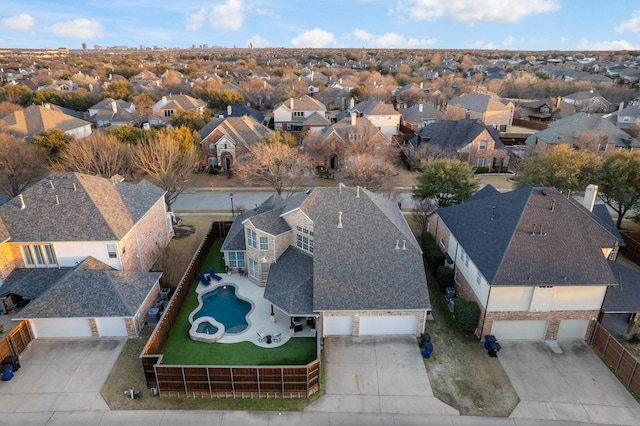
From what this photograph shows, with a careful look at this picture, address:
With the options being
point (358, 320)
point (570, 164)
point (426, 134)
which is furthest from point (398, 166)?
point (358, 320)

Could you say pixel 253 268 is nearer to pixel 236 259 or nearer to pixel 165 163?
pixel 236 259

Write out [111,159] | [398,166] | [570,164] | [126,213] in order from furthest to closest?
[398,166] < [111,159] < [570,164] < [126,213]

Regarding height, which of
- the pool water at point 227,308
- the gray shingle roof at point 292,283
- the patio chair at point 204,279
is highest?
the gray shingle roof at point 292,283

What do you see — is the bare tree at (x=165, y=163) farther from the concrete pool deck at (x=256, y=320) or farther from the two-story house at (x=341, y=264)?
the two-story house at (x=341, y=264)

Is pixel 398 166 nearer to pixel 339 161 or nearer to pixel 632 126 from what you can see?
pixel 339 161

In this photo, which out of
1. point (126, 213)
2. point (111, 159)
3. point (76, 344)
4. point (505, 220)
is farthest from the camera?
point (111, 159)

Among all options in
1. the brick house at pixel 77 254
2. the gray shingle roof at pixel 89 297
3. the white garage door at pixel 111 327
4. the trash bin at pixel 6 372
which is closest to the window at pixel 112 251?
the brick house at pixel 77 254

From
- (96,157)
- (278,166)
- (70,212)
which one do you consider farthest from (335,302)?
(96,157)

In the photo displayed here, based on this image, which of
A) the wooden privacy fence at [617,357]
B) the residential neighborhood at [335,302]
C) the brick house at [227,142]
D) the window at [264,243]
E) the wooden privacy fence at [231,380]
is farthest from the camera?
the brick house at [227,142]
